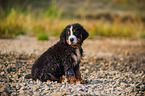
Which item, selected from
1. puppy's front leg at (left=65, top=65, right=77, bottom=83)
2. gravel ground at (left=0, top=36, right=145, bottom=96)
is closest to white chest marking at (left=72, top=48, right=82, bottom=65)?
puppy's front leg at (left=65, top=65, right=77, bottom=83)

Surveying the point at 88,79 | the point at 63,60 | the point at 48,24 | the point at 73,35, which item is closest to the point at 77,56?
the point at 63,60

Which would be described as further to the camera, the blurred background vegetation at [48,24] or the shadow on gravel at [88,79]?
the blurred background vegetation at [48,24]

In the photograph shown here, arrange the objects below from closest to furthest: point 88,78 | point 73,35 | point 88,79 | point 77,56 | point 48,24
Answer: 1. point 73,35
2. point 77,56
3. point 88,79
4. point 88,78
5. point 48,24

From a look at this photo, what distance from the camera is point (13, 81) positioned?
4.29m

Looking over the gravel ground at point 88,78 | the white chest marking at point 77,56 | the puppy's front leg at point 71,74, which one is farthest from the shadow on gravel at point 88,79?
the white chest marking at point 77,56

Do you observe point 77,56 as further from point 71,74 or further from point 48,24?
point 48,24

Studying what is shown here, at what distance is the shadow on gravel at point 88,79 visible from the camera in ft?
12.3

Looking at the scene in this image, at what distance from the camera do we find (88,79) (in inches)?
192

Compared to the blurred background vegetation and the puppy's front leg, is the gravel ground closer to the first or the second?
the puppy's front leg

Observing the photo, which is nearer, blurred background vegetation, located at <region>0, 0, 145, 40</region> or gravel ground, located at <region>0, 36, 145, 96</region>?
gravel ground, located at <region>0, 36, 145, 96</region>

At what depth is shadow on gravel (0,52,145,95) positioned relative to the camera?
3.74 m

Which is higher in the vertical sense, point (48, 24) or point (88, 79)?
point (48, 24)

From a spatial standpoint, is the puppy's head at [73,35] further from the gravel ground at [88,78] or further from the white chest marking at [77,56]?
the gravel ground at [88,78]

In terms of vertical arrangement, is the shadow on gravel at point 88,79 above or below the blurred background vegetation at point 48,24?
below
